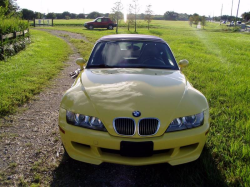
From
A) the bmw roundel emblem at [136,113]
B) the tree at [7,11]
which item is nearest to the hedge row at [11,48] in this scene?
the tree at [7,11]

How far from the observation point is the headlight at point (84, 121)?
86.7 inches

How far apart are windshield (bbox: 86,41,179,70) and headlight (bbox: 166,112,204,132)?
1308 mm

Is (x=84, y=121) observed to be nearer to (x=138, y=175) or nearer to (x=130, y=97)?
(x=130, y=97)

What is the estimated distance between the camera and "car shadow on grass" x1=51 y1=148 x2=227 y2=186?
7.55 feet

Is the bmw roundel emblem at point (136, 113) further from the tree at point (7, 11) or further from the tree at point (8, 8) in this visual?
the tree at point (8, 8)

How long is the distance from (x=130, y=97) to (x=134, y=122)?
0.35m

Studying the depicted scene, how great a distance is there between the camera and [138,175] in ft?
8.01

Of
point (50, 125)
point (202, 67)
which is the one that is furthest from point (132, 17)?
point (50, 125)

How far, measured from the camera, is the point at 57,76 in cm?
677

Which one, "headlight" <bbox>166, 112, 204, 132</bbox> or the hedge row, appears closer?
"headlight" <bbox>166, 112, 204, 132</bbox>

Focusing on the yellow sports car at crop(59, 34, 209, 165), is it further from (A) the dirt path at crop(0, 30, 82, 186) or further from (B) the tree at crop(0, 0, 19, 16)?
(B) the tree at crop(0, 0, 19, 16)

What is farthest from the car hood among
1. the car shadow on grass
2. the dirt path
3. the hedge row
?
the hedge row

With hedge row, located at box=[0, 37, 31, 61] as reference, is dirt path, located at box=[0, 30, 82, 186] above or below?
below

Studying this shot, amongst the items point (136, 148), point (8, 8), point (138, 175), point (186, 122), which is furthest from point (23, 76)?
point (8, 8)
